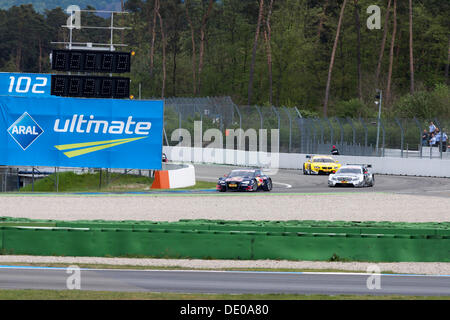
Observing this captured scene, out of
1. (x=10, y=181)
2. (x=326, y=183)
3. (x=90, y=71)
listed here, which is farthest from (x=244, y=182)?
(x=10, y=181)

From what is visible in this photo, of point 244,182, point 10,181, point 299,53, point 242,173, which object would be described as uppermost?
point 299,53

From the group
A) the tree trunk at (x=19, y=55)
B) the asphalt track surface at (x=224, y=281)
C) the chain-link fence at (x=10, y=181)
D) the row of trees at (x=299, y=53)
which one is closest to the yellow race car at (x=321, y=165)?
the chain-link fence at (x=10, y=181)

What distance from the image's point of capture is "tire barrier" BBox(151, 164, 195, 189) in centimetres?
3550

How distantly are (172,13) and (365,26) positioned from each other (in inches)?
1095

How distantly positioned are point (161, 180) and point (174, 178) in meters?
0.79

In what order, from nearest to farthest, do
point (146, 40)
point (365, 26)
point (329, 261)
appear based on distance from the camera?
point (329, 261)
point (365, 26)
point (146, 40)

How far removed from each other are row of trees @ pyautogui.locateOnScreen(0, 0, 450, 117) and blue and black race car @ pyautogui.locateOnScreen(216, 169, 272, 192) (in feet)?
130

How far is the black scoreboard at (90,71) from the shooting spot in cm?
3381

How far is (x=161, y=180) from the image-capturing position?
35500mm

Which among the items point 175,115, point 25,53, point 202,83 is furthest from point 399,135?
point 25,53

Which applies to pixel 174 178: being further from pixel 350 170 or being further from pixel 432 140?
pixel 432 140

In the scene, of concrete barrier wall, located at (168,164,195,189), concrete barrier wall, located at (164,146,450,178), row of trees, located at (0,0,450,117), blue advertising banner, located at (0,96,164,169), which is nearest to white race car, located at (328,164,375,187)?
concrete barrier wall, located at (168,164,195,189)

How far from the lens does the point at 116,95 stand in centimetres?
3491

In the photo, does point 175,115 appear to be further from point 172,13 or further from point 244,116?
point 172,13
